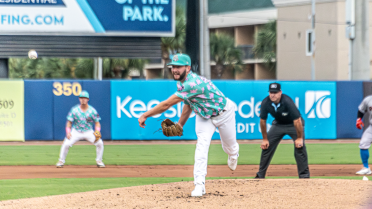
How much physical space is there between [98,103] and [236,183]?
32.3 feet

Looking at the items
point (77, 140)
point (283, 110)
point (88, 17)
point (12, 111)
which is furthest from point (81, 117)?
point (88, 17)

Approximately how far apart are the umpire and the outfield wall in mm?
8205

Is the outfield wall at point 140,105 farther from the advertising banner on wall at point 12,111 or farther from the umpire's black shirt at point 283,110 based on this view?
the umpire's black shirt at point 283,110

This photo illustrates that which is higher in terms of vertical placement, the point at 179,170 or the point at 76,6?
the point at 76,6

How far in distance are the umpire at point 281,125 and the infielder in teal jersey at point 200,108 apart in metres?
1.40

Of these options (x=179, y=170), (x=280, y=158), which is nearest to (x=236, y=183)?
(x=179, y=170)

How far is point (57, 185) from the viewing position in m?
7.89

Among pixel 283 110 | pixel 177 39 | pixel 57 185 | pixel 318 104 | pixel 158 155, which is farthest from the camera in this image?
pixel 177 39

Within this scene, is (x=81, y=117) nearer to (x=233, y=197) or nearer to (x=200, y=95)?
(x=200, y=95)

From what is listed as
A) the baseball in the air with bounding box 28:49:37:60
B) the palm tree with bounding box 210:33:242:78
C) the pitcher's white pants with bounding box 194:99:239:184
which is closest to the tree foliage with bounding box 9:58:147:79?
the palm tree with bounding box 210:33:242:78

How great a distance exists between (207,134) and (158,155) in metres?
6.62

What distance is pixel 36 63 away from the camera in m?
42.8

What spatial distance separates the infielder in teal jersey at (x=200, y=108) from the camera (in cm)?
587

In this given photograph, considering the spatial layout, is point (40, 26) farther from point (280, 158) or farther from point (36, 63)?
point (36, 63)
